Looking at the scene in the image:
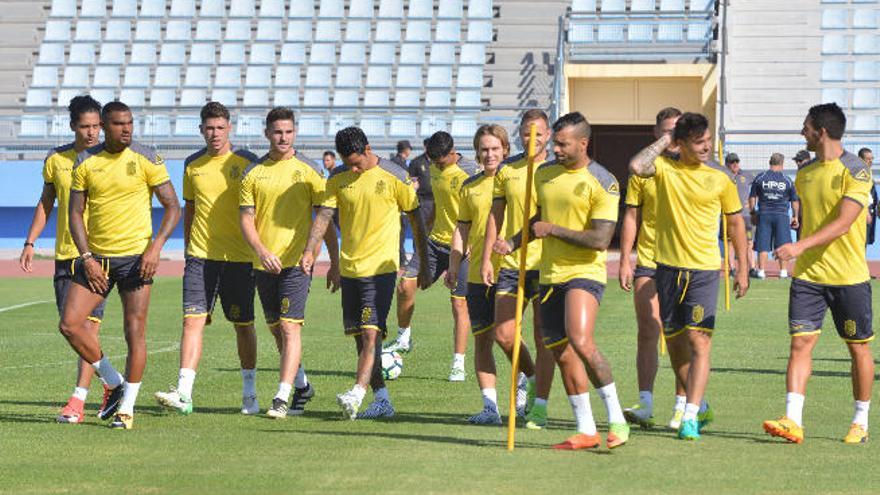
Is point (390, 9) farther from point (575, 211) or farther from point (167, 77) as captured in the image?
point (575, 211)

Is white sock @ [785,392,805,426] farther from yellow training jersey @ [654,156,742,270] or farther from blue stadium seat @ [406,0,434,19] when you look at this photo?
blue stadium seat @ [406,0,434,19]

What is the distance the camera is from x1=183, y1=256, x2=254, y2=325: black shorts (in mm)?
11500

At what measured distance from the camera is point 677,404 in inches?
417

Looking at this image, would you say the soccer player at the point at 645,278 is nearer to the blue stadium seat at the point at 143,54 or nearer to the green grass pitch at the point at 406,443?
the green grass pitch at the point at 406,443

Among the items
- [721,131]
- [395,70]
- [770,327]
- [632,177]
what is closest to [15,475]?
[632,177]

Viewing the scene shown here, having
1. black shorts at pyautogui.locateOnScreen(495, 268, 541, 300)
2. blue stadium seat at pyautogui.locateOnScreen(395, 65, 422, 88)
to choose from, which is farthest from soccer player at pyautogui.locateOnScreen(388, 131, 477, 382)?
blue stadium seat at pyautogui.locateOnScreen(395, 65, 422, 88)

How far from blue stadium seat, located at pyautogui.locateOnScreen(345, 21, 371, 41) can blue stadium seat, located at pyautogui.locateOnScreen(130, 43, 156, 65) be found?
4.96m

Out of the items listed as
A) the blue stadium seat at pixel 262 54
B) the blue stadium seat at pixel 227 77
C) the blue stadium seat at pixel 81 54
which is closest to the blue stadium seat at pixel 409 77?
the blue stadium seat at pixel 262 54

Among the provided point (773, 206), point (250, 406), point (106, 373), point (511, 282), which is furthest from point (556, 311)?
point (773, 206)

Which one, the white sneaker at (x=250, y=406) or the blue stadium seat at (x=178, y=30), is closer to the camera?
the white sneaker at (x=250, y=406)

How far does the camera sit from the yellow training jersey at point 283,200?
11.3 metres

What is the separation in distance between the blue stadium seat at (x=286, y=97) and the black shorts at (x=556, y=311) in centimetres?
2941

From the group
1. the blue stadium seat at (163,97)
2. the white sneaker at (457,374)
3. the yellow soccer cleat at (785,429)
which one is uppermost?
the blue stadium seat at (163,97)

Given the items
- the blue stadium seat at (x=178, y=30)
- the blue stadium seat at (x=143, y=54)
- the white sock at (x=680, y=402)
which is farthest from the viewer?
the blue stadium seat at (x=178, y=30)
